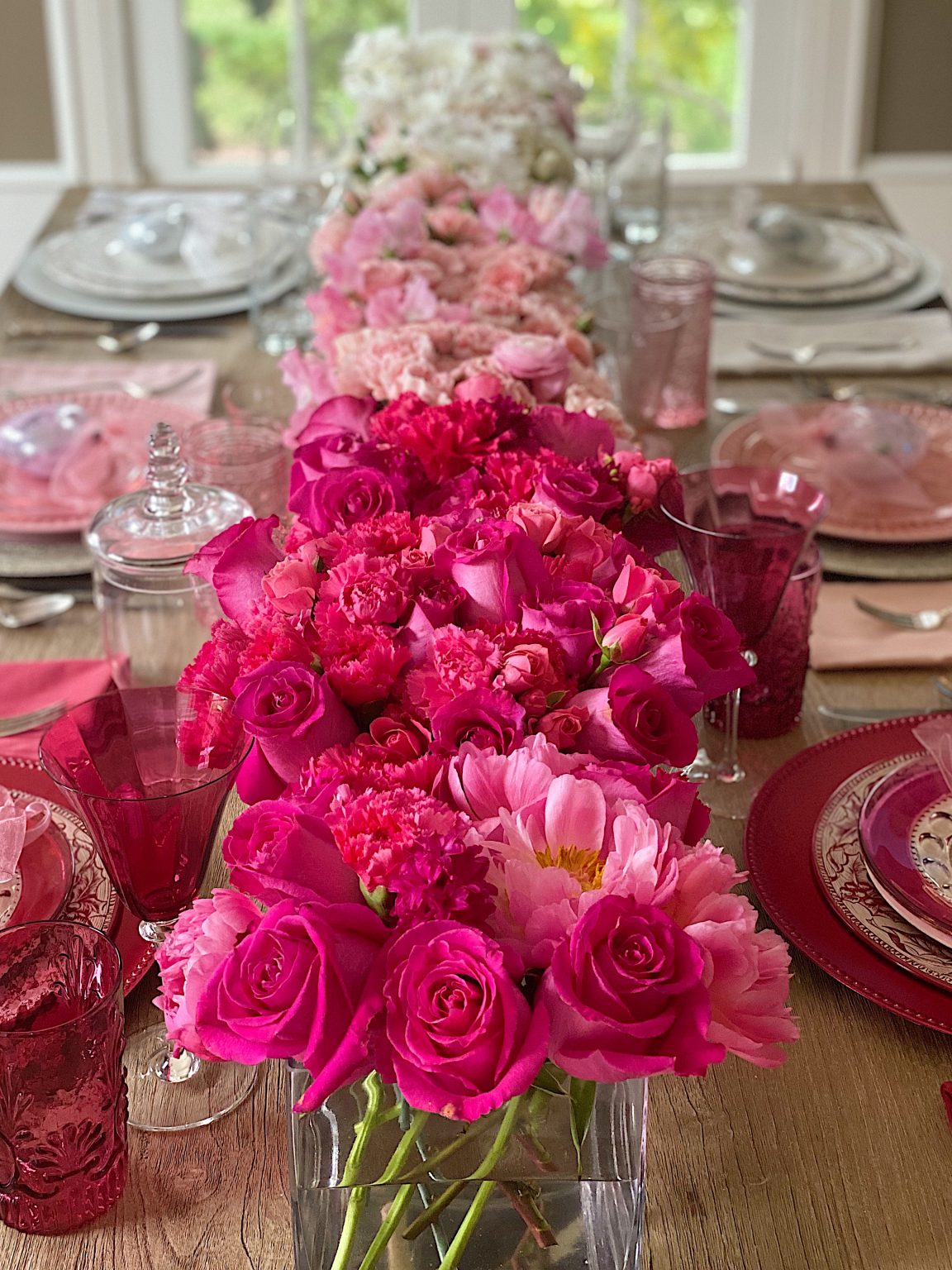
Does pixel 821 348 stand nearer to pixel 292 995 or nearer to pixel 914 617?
pixel 914 617

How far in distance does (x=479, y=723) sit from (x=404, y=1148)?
0.59 feet

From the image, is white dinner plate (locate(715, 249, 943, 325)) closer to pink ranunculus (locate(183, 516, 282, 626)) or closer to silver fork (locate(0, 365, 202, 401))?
silver fork (locate(0, 365, 202, 401))

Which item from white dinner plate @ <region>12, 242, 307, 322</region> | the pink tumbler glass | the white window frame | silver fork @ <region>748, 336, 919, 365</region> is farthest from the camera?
the white window frame

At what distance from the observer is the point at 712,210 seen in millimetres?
2447

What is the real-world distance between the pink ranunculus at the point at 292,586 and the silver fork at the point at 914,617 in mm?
693

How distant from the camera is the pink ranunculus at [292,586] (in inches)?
29.6

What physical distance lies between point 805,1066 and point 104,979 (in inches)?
15.1

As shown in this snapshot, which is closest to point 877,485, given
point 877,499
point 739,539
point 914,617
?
point 877,499

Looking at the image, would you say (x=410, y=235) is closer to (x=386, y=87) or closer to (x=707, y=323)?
(x=707, y=323)

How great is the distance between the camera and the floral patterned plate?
862 millimetres

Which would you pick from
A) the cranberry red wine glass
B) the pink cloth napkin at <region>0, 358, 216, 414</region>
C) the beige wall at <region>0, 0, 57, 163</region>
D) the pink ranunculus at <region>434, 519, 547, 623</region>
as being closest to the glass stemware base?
the cranberry red wine glass

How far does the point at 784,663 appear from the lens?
1.12 meters

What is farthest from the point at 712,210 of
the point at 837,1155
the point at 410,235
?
the point at 837,1155

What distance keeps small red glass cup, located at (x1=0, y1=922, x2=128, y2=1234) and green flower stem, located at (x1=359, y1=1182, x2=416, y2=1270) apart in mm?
153
